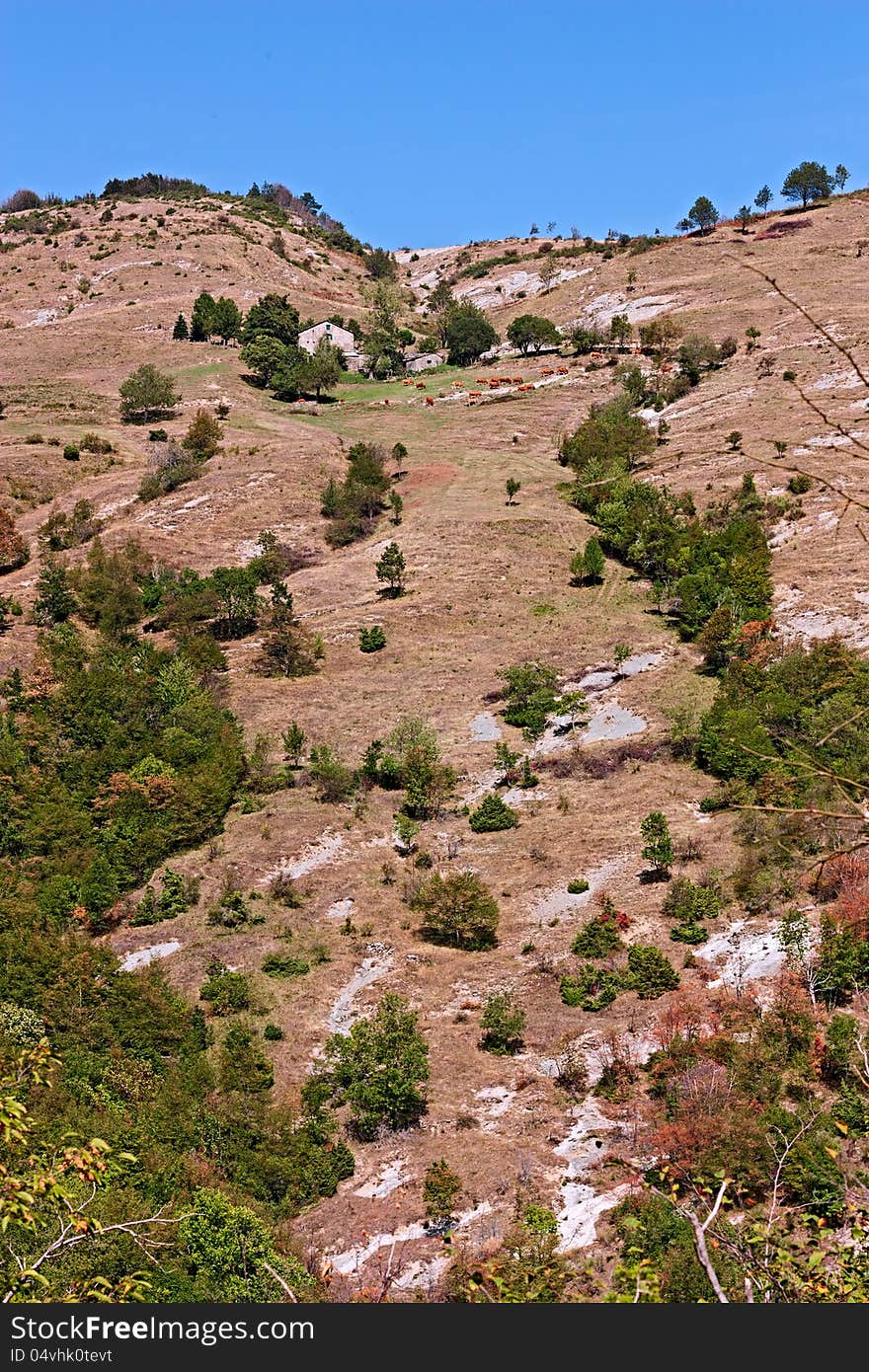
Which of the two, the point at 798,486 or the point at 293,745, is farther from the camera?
the point at 798,486

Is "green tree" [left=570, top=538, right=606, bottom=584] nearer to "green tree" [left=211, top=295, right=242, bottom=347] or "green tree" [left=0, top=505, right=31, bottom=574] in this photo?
"green tree" [left=0, top=505, right=31, bottom=574]

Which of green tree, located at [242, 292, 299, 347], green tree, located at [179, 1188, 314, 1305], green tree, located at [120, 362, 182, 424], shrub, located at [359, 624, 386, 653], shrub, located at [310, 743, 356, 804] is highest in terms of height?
green tree, located at [242, 292, 299, 347]

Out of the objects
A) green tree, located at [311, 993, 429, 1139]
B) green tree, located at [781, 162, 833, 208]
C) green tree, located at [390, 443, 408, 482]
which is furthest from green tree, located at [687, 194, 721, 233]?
green tree, located at [311, 993, 429, 1139]

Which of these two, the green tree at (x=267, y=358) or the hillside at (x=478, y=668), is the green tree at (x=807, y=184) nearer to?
the hillside at (x=478, y=668)

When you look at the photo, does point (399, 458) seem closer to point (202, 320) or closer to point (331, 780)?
point (202, 320)

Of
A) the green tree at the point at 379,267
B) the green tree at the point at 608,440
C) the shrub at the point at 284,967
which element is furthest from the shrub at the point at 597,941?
the green tree at the point at 379,267

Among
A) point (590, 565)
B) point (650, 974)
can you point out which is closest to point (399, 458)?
point (590, 565)
